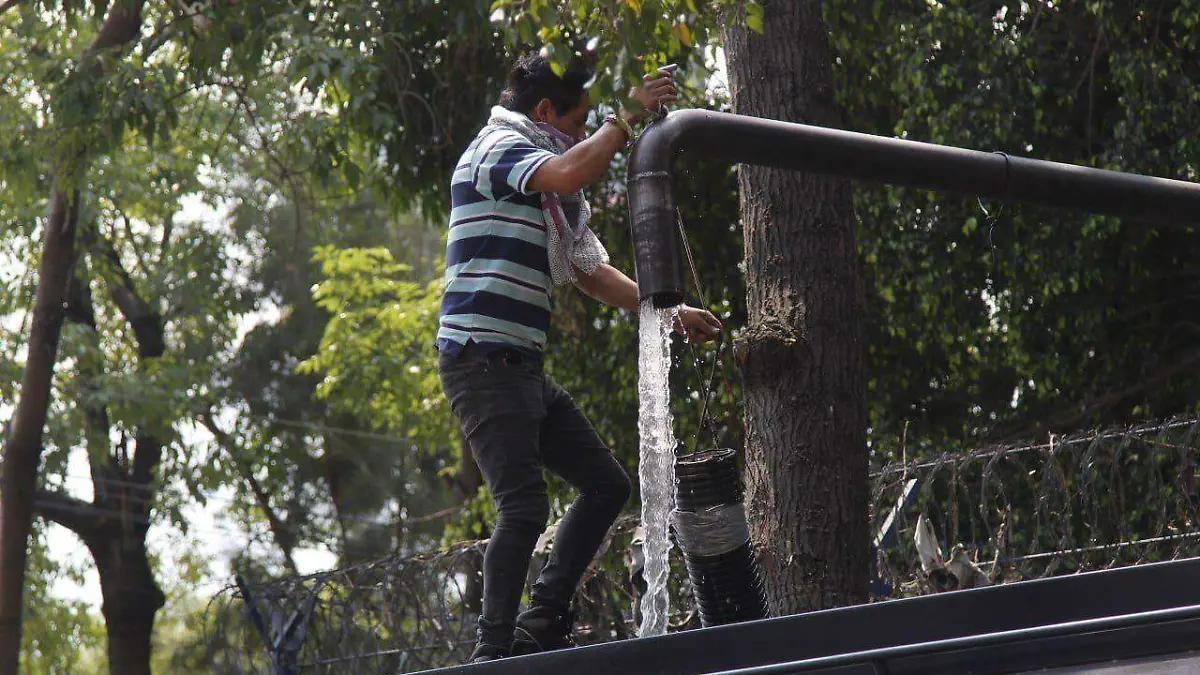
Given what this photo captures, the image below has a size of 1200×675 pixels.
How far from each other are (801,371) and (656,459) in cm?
122

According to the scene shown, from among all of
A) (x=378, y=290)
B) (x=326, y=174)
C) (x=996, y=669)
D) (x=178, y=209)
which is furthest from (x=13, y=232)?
(x=996, y=669)

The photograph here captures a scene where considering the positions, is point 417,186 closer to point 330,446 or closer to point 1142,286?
point 1142,286

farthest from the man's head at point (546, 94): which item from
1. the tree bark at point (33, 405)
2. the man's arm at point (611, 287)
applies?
the tree bark at point (33, 405)

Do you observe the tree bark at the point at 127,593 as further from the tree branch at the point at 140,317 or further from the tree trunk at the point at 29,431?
the tree trunk at the point at 29,431

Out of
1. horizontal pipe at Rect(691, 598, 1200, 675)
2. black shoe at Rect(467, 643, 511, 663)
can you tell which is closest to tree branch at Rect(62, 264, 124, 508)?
black shoe at Rect(467, 643, 511, 663)

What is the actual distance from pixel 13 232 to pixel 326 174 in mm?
11239

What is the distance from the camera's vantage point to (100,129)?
1158 centimetres

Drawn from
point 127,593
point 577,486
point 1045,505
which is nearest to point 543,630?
point 577,486

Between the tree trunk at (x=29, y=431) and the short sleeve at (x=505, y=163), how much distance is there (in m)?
9.36

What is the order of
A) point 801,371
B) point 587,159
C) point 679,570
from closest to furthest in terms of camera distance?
point 587,159 → point 801,371 → point 679,570

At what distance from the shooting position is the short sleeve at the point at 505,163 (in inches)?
163

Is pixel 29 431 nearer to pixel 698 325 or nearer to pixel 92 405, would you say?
pixel 92 405

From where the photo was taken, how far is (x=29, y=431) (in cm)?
1316

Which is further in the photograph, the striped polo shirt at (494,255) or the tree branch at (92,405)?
the tree branch at (92,405)
